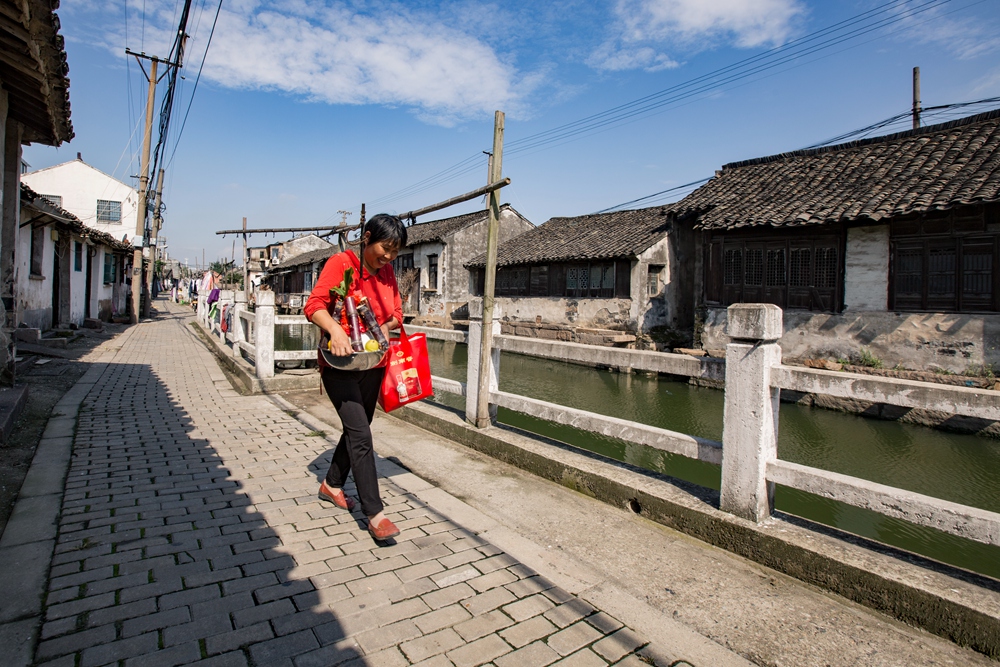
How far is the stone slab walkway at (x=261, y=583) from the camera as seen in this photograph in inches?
74.3

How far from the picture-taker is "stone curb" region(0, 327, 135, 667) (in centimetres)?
189

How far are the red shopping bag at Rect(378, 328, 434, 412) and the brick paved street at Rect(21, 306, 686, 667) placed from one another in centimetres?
63

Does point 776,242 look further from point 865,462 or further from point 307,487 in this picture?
point 307,487

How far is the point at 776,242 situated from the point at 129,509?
12.5 m

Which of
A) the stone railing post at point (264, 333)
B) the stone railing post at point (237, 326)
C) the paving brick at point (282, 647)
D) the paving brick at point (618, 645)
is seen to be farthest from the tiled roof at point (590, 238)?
the paving brick at point (282, 647)

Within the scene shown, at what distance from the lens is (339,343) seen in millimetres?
2641

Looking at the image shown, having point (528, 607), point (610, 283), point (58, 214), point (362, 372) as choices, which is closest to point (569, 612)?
point (528, 607)

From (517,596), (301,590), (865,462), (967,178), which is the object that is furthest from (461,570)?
(967,178)

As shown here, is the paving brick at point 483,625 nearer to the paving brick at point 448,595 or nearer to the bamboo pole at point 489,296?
the paving brick at point 448,595

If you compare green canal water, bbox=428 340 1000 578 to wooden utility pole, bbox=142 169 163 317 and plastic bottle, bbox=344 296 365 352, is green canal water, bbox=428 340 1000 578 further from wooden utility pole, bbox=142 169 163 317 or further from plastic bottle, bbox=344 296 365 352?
wooden utility pole, bbox=142 169 163 317

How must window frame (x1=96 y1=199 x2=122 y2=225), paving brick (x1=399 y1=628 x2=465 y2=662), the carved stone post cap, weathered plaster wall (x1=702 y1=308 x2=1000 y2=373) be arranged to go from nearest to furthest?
paving brick (x1=399 y1=628 x2=465 y2=662), the carved stone post cap, weathered plaster wall (x1=702 y1=308 x2=1000 y2=373), window frame (x1=96 y1=199 x2=122 y2=225)

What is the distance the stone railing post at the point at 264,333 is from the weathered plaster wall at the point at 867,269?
34.7ft

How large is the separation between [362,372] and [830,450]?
7.24m

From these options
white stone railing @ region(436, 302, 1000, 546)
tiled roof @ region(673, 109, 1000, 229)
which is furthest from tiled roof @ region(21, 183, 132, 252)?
tiled roof @ region(673, 109, 1000, 229)
